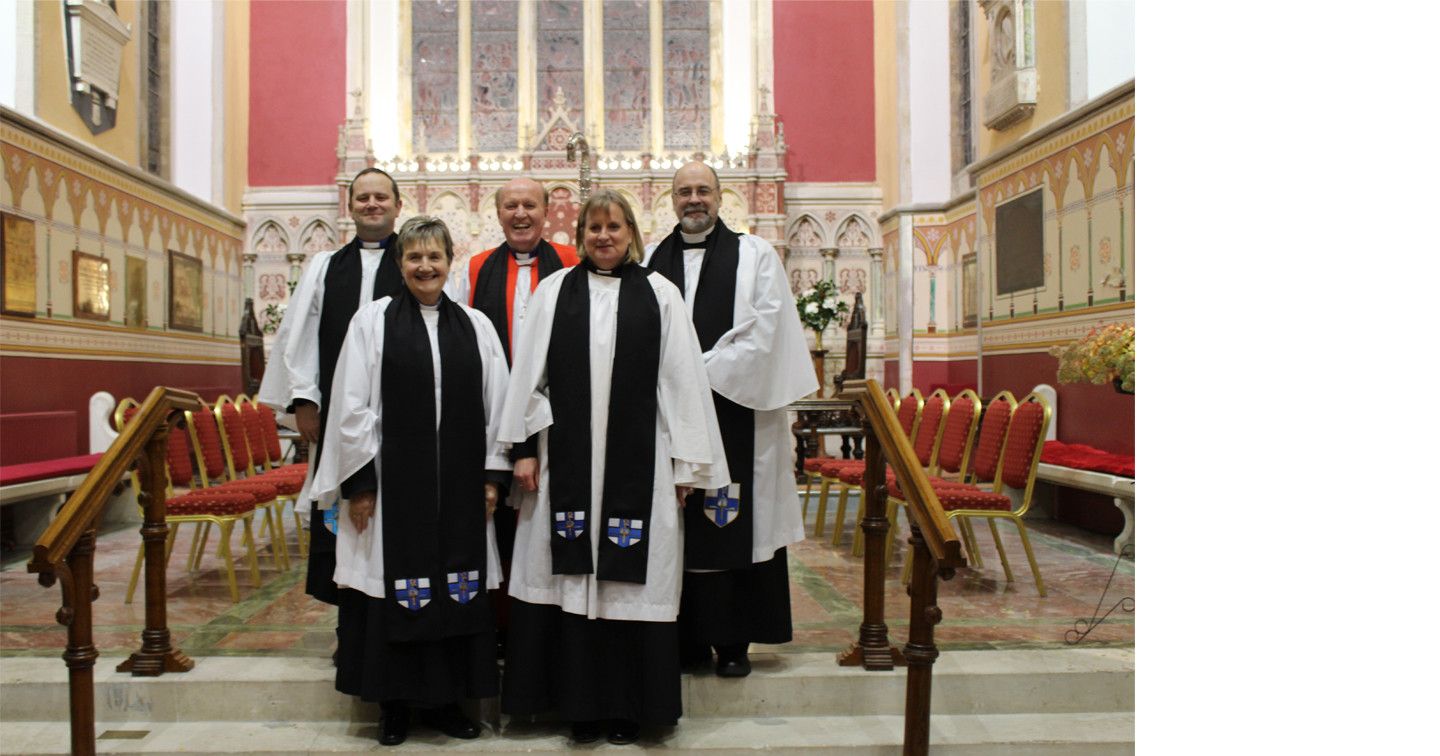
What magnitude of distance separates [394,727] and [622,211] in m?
1.56

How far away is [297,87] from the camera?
34.3ft

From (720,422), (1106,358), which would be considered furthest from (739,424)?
(1106,358)

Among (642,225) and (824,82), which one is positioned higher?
(824,82)

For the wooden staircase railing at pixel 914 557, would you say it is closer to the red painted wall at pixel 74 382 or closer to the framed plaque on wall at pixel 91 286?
the red painted wall at pixel 74 382

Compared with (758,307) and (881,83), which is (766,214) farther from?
(758,307)

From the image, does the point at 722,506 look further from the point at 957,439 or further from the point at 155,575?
the point at 957,439

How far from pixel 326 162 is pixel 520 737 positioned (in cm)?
926

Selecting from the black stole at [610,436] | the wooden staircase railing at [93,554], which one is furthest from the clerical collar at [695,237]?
the wooden staircase railing at [93,554]

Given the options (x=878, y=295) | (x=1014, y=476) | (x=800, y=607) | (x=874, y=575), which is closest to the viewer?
(x=874, y=575)

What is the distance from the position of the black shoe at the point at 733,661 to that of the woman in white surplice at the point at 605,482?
0.36 m

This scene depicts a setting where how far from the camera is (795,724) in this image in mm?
2867

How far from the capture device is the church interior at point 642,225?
3.00m

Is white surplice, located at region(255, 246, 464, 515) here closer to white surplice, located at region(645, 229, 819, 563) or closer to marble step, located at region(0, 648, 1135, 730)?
marble step, located at region(0, 648, 1135, 730)

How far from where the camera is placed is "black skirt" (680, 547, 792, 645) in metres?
2.87
